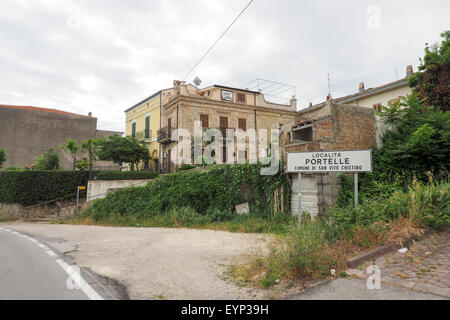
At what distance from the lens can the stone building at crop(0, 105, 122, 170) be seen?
100ft

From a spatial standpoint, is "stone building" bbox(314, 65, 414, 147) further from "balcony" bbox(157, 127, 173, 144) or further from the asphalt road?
the asphalt road

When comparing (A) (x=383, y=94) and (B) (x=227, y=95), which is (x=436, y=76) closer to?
(A) (x=383, y=94)

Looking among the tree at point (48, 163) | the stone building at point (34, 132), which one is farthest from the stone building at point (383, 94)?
the stone building at point (34, 132)

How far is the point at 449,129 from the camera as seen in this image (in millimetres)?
9461

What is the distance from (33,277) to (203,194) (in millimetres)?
8396

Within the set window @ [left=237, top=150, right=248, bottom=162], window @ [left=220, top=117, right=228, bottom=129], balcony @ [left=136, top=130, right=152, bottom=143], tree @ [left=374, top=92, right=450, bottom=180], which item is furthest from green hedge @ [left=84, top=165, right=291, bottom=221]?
balcony @ [left=136, top=130, right=152, bottom=143]

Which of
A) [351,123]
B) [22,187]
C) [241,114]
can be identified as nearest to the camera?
[351,123]

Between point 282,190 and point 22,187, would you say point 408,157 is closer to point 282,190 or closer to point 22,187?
point 282,190

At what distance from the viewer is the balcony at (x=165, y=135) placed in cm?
2603

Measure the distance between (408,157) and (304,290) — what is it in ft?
27.1

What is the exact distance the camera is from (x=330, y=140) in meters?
11.1

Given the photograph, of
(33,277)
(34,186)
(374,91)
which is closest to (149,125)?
(34,186)

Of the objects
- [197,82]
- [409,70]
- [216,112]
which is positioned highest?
[197,82]
